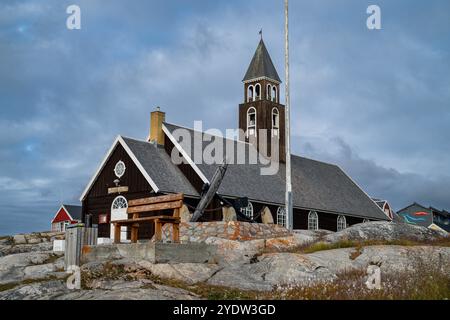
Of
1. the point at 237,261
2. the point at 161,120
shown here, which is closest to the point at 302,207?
the point at 161,120

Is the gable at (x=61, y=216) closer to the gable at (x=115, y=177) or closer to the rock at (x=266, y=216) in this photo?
the gable at (x=115, y=177)

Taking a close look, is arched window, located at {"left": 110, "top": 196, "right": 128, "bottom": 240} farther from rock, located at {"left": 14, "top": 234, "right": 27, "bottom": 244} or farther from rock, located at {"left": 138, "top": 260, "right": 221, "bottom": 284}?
rock, located at {"left": 138, "top": 260, "right": 221, "bottom": 284}

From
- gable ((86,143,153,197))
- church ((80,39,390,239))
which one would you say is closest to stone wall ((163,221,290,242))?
church ((80,39,390,239))

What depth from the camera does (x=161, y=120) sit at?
35.3m

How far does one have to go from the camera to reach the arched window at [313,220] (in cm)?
3860

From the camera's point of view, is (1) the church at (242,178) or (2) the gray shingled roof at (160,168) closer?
(2) the gray shingled roof at (160,168)

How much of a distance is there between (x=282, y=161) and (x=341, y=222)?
6.09 metres

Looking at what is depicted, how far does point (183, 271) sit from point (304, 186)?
28.0 metres

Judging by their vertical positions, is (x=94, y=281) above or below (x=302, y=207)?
below

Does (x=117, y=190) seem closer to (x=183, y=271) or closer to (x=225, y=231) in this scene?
(x=225, y=231)

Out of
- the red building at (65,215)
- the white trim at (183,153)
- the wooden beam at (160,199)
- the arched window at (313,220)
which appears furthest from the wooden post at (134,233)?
the red building at (65,215)

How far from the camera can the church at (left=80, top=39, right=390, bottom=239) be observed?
3209 cm
